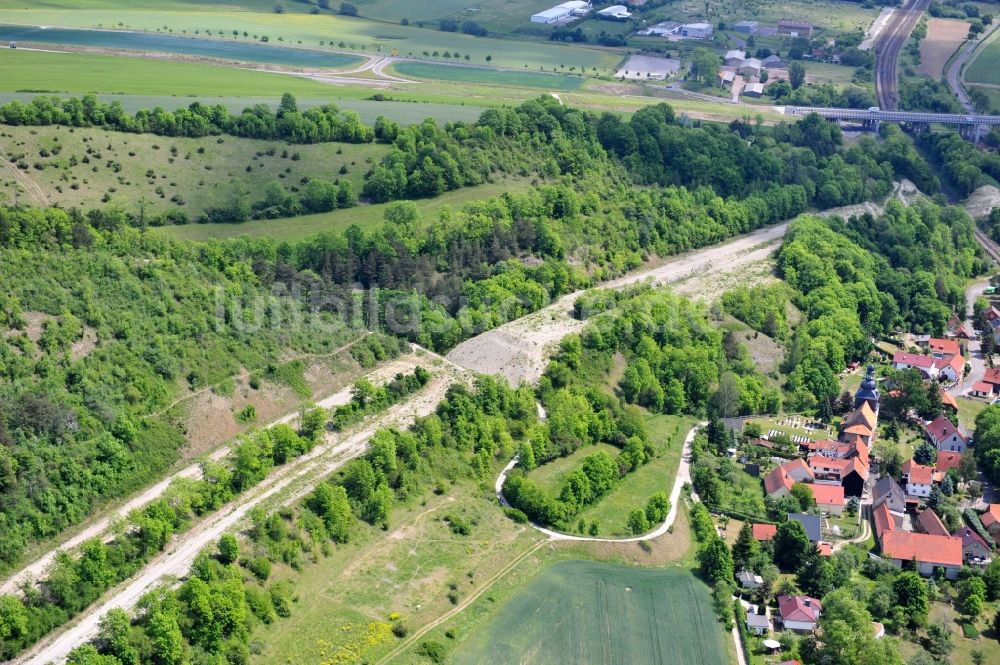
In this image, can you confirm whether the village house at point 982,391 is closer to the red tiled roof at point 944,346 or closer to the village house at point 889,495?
the red tiled roof at point 944,346

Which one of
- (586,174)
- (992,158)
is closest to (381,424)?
(586,174)

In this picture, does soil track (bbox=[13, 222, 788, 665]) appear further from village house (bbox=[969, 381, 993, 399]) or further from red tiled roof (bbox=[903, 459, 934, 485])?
red tiled roof (bbox=[903, 459, 934, 485])

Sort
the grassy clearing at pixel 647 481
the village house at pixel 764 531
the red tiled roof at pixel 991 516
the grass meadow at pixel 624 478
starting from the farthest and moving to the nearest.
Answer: the red tiled roof at pixel 991 516
the grass meadow at pixel 624 478
the grassy clearing at pixel 647 481
the village house at pixel 764 531

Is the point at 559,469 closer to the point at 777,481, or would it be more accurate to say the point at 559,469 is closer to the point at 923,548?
the point at 777,481

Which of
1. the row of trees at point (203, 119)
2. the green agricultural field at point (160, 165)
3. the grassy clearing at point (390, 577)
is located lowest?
the grassy clearing at point (390, 577)

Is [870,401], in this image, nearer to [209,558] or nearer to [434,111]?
[209,558]

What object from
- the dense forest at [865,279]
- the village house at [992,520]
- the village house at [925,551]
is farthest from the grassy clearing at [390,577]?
the dense forest at [865,279]


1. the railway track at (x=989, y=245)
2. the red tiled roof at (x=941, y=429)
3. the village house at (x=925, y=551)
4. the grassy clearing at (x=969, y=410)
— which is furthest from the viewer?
the railway track at (x=989, y=245)
